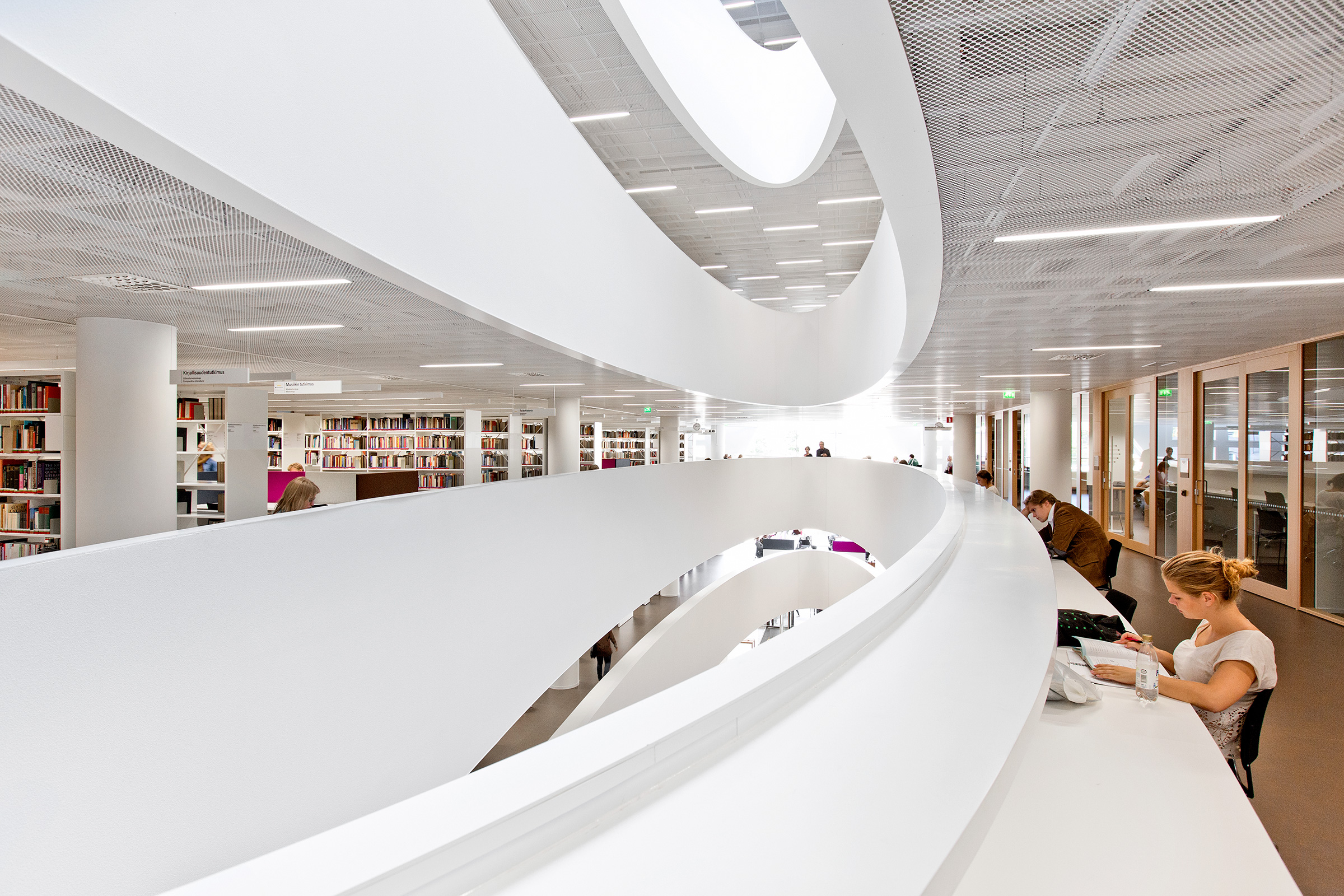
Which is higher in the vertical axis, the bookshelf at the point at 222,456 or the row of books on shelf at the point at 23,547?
the bookshelf at the point at 222,456

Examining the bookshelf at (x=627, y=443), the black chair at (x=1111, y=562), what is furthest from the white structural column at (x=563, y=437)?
the bookshelf at (x=627, y=443)

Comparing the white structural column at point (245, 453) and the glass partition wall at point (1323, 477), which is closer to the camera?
the white structural column at point (245, 453)

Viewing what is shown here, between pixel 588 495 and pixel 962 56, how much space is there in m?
5.30

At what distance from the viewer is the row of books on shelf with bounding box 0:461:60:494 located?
5836 millimetres

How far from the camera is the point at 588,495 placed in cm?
668

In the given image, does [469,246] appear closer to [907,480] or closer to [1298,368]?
[907,480]

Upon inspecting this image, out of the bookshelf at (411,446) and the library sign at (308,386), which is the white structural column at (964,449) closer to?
the bookshelf at (411,446)

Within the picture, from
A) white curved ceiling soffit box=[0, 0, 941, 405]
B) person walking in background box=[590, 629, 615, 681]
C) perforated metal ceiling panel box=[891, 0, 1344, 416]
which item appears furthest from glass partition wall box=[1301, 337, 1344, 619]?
person walking in background box=[590, 629, 615, 681]

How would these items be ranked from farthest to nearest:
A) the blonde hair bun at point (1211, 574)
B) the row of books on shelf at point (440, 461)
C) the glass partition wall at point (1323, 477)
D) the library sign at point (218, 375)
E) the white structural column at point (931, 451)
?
the white structural column at point (931, 451), the row of books on shelf at point (440, 461), the glass partition wall at point (1323, 477), the library sign at point (218, 375), the blonde hair bun at point (1211, 574)

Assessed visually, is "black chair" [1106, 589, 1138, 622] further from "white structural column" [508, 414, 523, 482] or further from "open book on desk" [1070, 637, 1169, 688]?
"white structural column" [508, 414, 523, 482]

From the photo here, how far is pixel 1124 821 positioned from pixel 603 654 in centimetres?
1022

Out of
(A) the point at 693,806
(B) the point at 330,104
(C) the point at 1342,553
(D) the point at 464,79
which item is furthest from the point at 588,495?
(C) the point at 1342,553

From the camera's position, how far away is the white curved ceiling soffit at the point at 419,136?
1.73 metres

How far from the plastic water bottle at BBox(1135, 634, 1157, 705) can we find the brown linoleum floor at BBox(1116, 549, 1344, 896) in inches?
37.6
